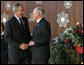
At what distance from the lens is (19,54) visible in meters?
3.27

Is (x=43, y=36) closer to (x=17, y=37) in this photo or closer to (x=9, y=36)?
(x=17, y=37)

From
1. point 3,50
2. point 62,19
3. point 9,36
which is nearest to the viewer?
point 9,36

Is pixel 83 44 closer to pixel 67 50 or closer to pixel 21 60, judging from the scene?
pixel 67 50

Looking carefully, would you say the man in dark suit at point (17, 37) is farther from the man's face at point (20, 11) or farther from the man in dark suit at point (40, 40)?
the man in dark suit at point (40, 40)

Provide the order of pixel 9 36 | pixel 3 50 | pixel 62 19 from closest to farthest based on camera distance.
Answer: pixel 9 36 < pixel 3 50 < pixel 62 19

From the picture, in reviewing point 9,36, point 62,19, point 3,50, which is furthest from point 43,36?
point 62,19

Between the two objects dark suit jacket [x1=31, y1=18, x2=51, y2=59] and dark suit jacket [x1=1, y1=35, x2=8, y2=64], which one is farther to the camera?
dark suit jacket [x1=1, y1=35, x2=8, y2=64]

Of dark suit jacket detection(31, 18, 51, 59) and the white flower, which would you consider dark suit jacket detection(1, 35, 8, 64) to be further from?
the white flower

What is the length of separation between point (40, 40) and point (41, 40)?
0.01 meters

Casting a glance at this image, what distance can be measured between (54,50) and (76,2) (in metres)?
1.42

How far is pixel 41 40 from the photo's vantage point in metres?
3.19

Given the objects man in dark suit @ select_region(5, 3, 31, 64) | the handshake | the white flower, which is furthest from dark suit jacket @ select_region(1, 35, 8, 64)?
the white flower

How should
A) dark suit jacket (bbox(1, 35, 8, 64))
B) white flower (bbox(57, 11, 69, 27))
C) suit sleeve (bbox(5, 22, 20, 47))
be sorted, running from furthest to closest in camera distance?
Answer: white flower (bbox(57, 11, 69, 27)) < dark suit jacket (bbox(1, 35, 8, 64)) < suit sleeve (bbox(5, 22, 20, 47))

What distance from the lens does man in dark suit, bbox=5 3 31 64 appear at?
3199mm
